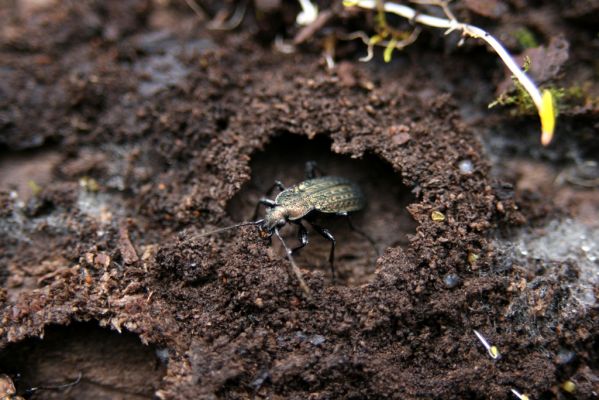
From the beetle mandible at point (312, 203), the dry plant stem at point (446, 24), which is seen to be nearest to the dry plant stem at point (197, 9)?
the dry plant stem at point (446, 24)

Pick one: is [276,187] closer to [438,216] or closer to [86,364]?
[438,216]

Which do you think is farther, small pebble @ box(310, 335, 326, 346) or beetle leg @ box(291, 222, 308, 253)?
beetle leg @ box(291, 222, 308, 253)

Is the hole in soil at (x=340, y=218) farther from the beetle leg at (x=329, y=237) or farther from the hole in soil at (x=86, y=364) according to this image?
the hole in soil at (x=86, y=364)

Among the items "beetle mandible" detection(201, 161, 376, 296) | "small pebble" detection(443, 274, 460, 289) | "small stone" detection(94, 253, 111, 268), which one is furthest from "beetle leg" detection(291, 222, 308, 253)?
"small stone" detection(94, 253, 111, 268)

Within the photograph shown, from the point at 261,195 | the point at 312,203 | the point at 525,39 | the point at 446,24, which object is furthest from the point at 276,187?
the point at 525,39

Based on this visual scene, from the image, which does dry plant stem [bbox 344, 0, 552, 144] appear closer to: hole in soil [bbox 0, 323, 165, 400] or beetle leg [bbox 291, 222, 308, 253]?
beetle leg [bbox 291, 222, 308, 253]

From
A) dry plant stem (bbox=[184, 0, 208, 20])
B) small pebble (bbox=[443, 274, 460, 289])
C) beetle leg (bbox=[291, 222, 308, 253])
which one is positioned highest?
dry plant stem (bbox=[184, 0, 208, 20])
